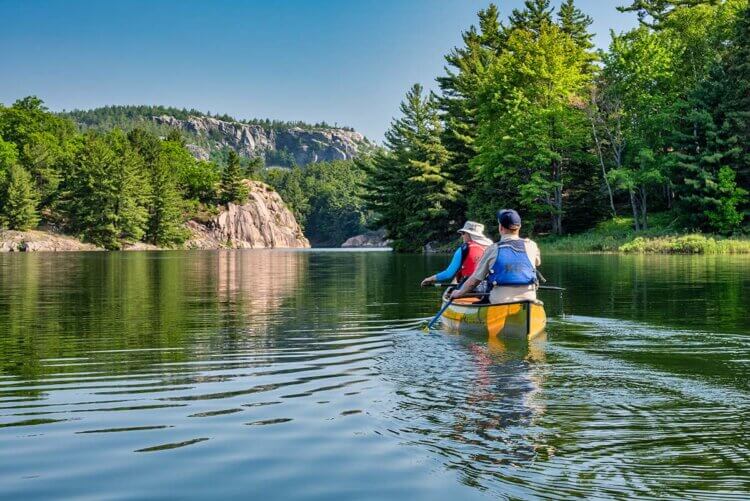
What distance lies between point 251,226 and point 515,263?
130047 mm

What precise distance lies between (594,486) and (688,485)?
23.3 inches

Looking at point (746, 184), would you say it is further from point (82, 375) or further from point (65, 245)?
point (65, 245)

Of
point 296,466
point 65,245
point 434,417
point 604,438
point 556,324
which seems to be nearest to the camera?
point 296,466

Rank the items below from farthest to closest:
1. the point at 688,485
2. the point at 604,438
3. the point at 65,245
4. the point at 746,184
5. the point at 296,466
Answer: the point at 65,245, the point at 746,184, the point at 604,438, the point at 296,466, the point at 688,485

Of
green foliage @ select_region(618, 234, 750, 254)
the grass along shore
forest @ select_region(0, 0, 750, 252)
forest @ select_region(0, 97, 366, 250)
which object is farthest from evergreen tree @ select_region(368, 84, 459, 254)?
forest @ select_region(0, 97, 366, 250)

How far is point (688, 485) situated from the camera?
→ 470 cm

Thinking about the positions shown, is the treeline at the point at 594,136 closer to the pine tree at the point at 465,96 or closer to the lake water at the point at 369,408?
the pine tree at the point at 465,96

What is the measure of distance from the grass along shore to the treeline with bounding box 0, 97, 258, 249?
66.8m

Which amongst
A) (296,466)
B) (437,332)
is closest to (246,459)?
(296,466)

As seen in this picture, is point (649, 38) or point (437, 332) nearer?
point (437, 332)

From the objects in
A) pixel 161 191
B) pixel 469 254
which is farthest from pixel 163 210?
pixel 469 254

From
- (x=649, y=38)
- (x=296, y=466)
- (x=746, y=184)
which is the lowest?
(x=296, y=466)

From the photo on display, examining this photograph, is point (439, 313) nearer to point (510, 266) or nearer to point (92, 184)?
point (510, 266)

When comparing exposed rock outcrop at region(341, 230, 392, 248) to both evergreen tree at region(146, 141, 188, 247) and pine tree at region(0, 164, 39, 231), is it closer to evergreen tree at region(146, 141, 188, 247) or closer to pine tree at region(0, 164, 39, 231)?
evergreen tree at region(146, 141, 188, 247)
